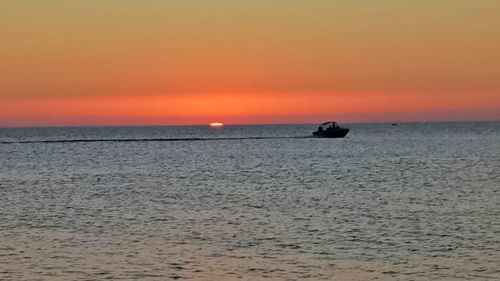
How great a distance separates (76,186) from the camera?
74812 millimetres

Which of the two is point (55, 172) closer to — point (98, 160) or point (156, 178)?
point (156, 178)

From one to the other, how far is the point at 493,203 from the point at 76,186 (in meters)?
36.3

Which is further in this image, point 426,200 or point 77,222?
point 426,200

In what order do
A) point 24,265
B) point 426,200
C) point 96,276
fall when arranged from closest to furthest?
point 96,276 < point 24,265 < point 426,200

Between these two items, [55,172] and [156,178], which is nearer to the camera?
[156,178]

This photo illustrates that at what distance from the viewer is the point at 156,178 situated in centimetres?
8525

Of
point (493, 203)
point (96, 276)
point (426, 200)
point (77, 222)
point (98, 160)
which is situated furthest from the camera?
point (98, 160)

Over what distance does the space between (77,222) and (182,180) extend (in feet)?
118

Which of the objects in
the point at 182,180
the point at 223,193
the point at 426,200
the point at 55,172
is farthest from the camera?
the point at 55,172

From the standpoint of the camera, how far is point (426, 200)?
5853 centimetres

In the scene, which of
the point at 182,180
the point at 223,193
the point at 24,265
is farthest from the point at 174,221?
the point at 182,180

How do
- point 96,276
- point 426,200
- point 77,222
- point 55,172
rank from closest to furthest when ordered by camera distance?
point 96,276 < point 77,222 < point 426,200 < point 55,172

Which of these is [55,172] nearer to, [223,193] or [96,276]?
[223,193]

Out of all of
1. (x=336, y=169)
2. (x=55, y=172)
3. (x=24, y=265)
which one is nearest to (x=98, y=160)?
(x=55, y=172)
